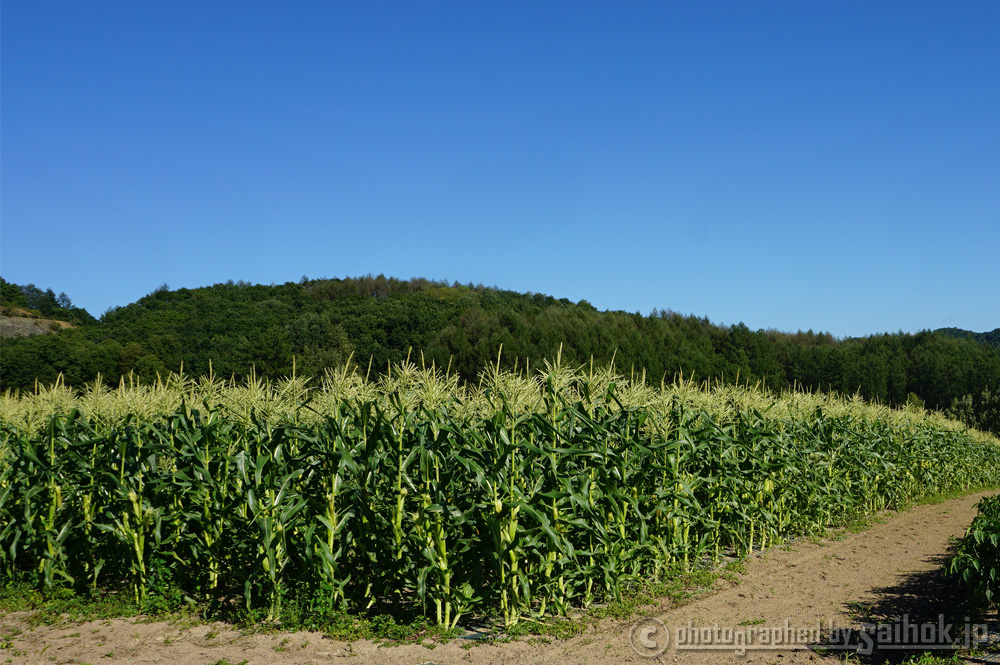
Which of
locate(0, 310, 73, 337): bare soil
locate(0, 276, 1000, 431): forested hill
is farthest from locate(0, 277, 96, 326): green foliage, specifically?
locate(0, 276, 1000, 431): forested hill

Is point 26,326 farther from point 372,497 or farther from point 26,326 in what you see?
point 372,497

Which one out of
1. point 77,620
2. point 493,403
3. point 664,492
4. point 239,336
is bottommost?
point 77,620

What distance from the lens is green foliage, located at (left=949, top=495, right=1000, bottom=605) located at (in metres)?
4.72

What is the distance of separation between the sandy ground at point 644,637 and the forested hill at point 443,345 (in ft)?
76.7

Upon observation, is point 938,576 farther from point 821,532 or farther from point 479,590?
point 479,590

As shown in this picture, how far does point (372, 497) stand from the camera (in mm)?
5246

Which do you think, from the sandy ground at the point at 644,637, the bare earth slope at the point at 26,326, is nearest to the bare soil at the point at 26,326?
the bare earth slope at the point at 26,326

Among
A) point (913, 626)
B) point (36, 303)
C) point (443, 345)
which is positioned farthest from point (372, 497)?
point (36, 303)

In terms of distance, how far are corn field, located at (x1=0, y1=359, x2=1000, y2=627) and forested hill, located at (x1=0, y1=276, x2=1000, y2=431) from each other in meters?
24.2

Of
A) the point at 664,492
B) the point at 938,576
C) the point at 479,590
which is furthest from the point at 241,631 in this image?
the point at 938,576

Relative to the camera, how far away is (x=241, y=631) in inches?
198

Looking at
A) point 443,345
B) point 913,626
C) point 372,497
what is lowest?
point 913,626

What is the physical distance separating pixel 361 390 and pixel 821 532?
785 centimetres

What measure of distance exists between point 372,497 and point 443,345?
151 feet
